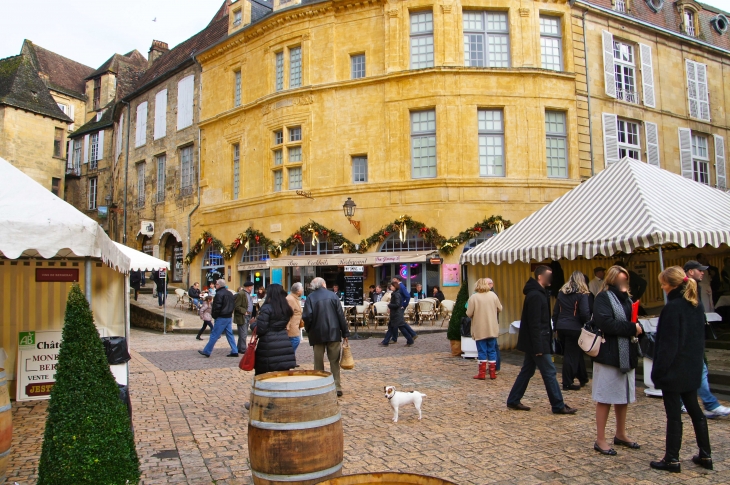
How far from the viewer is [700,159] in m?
22.9

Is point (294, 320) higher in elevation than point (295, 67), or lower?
lower

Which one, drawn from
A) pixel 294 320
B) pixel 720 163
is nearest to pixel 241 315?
pixel 294 320

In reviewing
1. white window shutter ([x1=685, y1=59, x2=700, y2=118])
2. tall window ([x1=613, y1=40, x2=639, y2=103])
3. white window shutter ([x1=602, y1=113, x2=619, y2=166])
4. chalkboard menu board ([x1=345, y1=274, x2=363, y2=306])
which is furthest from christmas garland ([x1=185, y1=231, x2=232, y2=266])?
white window shutter ([x1=685, y1=59, x2=700, y2=118])

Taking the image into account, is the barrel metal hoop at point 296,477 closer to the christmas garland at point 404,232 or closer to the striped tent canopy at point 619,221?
the striped tent canopy at point 619,221

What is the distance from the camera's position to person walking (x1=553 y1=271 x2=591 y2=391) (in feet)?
25.8

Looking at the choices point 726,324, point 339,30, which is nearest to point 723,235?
point 726,324

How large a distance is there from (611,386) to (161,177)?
26.6m

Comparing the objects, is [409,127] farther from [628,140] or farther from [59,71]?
[59,71]

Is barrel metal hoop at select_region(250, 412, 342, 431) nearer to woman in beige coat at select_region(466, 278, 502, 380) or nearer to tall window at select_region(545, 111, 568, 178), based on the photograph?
woman in beige coat at select_region(466, 278, 502, 380)

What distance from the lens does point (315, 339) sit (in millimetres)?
7328

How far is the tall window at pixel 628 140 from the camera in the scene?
69.0 ft

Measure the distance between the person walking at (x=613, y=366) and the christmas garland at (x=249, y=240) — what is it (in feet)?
54.9

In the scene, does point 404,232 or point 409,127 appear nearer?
point 404,232

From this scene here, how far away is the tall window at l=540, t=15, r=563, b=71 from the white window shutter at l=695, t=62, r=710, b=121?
6871mm
